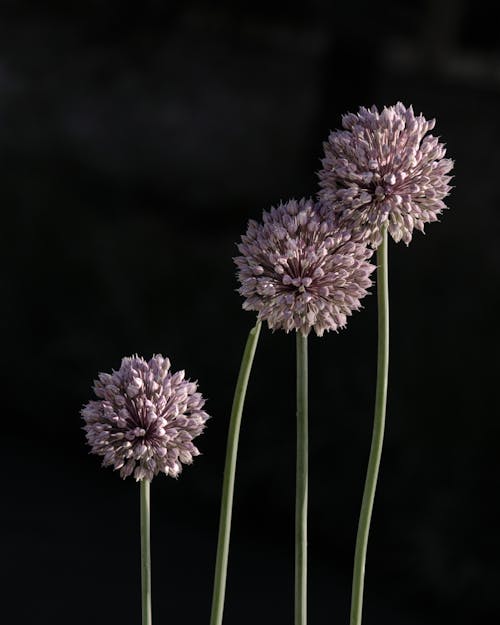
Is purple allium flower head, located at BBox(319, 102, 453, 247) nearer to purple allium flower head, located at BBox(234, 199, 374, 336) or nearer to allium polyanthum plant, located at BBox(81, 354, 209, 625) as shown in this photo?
purple allium flower head, located at BBox(234, 199, 374, 336)

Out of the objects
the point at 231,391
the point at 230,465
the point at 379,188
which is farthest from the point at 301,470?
the point at 231,391

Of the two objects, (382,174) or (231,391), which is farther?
(231,391)

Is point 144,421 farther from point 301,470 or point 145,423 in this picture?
point 301,470

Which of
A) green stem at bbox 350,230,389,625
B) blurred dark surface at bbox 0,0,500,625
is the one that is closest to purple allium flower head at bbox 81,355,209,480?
green stem at bbox 350,230,389,625

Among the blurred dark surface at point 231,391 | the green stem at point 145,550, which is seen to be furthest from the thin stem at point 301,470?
the blurred dark surface at point 231,391

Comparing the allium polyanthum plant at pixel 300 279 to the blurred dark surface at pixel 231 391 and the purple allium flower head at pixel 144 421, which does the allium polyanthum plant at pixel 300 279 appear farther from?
the blurred dark surface at pixel 231 391

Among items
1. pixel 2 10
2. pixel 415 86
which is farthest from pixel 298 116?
pixel 2 10

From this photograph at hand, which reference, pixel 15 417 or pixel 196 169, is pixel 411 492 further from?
pixel 196 169
